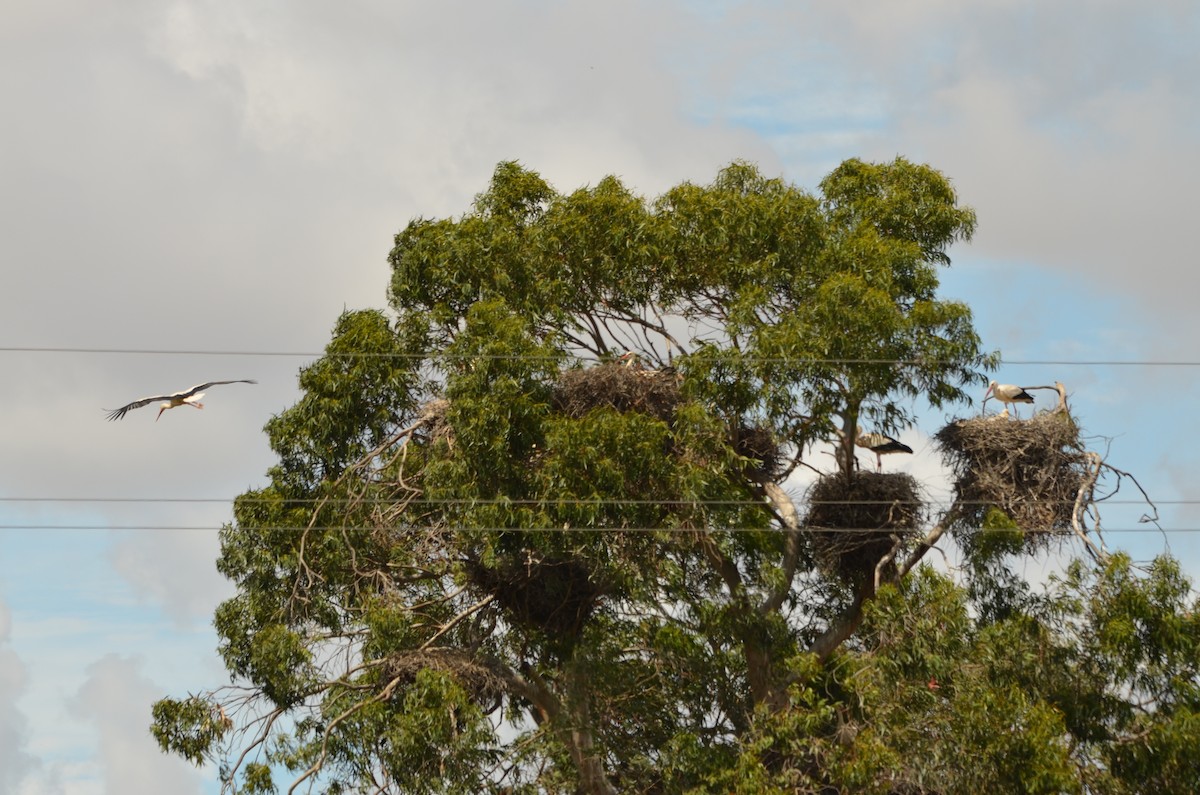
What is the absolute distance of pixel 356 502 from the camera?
706 inches

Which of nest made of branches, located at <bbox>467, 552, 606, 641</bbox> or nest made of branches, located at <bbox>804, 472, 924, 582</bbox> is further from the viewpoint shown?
nest made of branches, located at <bbox>467, 552, 606, 641</bbox>

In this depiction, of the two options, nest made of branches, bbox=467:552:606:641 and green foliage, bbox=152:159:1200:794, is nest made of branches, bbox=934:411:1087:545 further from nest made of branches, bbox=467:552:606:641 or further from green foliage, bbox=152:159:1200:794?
nest made of branches, bbox=467:552:606:641

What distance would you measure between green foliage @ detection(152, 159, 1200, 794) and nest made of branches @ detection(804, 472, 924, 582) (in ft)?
1.23

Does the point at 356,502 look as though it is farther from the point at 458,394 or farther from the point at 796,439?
the point at 796,439

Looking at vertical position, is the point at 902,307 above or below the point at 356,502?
above

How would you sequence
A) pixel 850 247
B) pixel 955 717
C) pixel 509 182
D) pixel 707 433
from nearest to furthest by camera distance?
1. pixel 955 717
2. pixel 707 433
3. pixel 850 247
4. pixel 509 182

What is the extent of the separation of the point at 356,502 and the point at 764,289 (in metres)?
4.70

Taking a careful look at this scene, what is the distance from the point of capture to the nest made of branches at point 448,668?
701 inches

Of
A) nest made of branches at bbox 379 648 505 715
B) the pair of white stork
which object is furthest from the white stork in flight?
nest made of branches at bbox 379 648 505 715

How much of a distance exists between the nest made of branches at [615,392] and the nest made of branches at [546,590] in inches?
63.8

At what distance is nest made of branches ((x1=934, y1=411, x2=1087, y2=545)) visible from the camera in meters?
17.0

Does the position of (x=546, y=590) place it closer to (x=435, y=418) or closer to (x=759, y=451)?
(x=435, y=418)

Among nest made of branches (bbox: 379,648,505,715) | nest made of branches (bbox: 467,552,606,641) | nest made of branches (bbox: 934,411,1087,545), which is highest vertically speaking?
nest made of branches (bbox: 934,411,1087,545)

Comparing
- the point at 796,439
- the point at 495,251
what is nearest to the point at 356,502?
the point at 495,251
